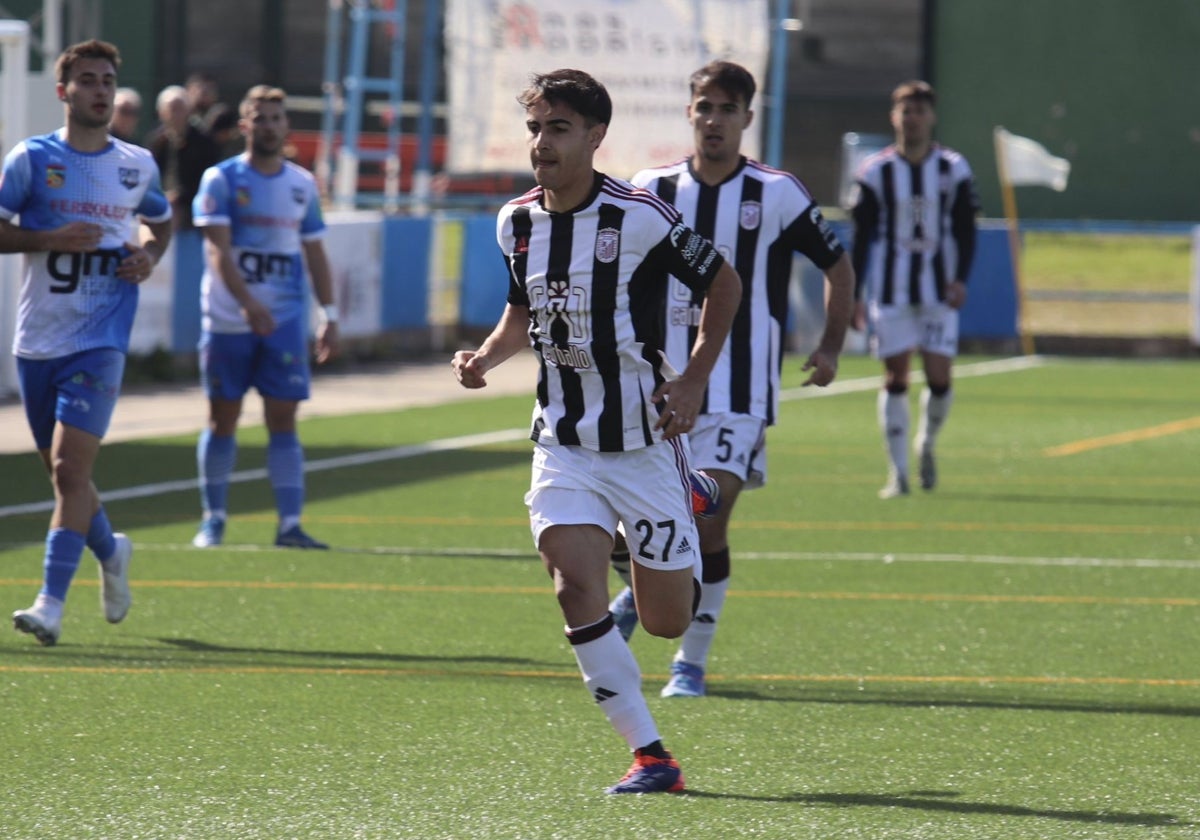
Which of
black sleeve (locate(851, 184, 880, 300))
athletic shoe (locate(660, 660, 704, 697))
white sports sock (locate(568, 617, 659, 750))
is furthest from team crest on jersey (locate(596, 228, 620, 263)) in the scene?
Result: black sleeve (locate(851, 184, 880, 300))

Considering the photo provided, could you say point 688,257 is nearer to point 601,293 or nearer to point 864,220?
point 601,293

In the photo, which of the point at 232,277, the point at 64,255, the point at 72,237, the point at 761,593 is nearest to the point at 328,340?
the point at 232,277

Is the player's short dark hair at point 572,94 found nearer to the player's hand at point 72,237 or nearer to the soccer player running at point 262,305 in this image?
the player's hand at point 72,237

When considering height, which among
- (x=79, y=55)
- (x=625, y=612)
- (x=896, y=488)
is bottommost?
(x=896, y=488)

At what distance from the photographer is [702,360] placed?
240 inches

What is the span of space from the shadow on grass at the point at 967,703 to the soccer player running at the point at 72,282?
2495 millimetres

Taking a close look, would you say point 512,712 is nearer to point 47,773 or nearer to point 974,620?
point 47,773

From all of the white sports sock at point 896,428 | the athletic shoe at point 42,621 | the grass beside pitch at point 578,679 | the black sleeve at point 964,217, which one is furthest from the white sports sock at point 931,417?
the athletic shoe at point 42,621

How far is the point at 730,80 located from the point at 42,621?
3.12 metres

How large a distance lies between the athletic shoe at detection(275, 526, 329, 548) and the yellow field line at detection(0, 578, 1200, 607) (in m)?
1.03

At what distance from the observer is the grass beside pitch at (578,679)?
5938mm

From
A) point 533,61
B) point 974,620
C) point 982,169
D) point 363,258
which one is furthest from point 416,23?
point 974,620

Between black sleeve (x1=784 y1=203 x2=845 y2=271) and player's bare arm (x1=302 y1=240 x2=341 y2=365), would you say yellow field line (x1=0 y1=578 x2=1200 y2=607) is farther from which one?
black sleeve (x1=784 y1=203 x2=845 y2=271)

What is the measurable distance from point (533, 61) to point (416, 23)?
48.8 ft
